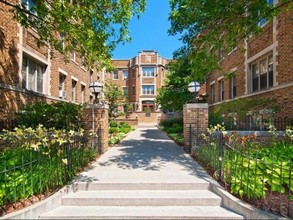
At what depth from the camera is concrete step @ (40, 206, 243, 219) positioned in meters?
4.17

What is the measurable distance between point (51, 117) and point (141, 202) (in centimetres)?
641

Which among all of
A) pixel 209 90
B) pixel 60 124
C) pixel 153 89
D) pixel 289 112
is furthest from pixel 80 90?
pixel 153 89

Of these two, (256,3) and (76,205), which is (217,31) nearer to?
(256,3)

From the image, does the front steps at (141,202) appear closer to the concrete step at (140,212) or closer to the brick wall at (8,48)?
the concrete step at (140,212)

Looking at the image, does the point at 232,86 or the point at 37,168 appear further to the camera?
the point at 232,86

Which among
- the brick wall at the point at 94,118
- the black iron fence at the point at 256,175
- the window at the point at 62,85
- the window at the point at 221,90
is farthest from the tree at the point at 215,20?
the window at the point at 221,90

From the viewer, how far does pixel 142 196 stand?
15.8 feet

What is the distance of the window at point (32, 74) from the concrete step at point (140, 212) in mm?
8971

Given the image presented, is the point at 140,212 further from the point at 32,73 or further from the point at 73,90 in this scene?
the point at 73,90

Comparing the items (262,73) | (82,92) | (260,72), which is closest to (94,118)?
(262,73)

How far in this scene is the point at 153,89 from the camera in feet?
138

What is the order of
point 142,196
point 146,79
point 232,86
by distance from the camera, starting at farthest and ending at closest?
point 146,79 → point 232,86 → point 142,196

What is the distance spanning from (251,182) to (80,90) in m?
17.2

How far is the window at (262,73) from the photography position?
1177 centimetres
